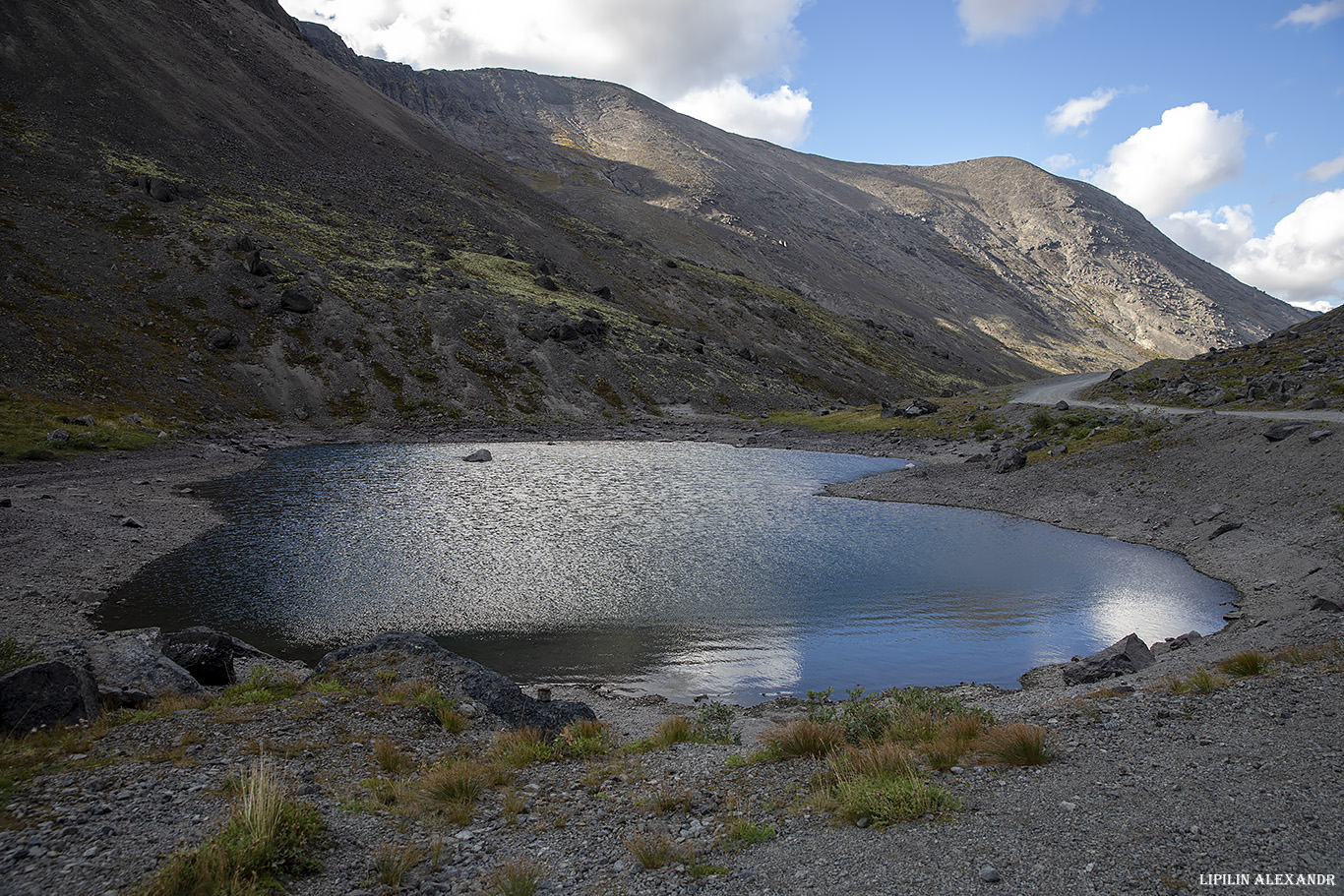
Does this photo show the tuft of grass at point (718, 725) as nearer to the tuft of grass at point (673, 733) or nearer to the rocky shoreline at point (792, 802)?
the tuft of grass at point (673, 733)

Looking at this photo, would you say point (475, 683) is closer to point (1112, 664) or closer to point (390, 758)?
point (390, 758)

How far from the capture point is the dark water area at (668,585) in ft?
73.8

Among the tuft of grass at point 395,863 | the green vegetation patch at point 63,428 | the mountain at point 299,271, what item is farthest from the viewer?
the mountain at point 299,271

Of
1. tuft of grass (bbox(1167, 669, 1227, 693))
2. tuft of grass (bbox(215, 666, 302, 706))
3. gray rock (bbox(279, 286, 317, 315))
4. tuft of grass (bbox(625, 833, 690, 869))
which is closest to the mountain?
gray rock (bbox(279, 286, 317, 315))

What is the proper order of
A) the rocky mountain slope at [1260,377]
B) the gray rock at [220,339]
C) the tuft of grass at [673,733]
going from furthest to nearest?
the gray rock at [220,339] → the rocky mountain slope at [1260,377] → the tuft of grass at [673,733]

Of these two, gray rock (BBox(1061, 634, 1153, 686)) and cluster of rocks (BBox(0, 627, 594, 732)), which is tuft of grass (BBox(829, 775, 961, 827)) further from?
gray rock (BBox(1061, 634, 1153, 686))

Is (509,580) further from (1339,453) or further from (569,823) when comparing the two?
(1339,453)

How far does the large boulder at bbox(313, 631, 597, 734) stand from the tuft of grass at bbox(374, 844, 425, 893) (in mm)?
5782

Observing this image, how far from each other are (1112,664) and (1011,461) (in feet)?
121

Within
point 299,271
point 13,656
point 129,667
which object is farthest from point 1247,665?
point 299,271

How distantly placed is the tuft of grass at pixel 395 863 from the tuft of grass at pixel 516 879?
43.6 inches

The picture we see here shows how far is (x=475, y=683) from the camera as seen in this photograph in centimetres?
1683

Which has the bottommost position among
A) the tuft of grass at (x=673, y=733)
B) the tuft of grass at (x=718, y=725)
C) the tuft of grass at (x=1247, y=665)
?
the tuft of grass at (x=718, y=725)

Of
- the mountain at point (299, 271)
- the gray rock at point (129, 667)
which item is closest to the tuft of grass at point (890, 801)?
the gray rock at point (129, 667)
